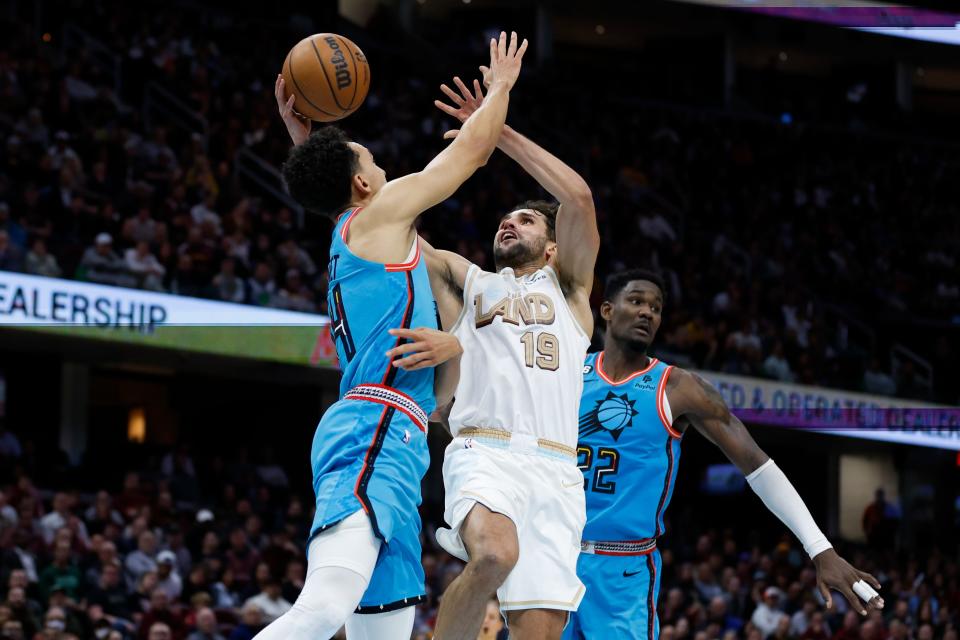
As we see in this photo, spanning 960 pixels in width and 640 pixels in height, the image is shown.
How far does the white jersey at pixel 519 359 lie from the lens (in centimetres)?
630

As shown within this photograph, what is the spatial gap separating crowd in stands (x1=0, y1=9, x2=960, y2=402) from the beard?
33.4 feet

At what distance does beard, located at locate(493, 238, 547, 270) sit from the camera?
264 inches

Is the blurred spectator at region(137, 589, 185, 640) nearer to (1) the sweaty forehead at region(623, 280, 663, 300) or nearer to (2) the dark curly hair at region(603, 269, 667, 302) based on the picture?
(2) the dark curly hair at region(603, 269, 667, 302)

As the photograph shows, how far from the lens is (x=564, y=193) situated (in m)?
6.49

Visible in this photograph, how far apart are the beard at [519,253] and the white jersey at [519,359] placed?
141 mm

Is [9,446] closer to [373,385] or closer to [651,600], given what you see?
[651,600]

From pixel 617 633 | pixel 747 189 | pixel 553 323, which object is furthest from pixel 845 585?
pixel 747 189

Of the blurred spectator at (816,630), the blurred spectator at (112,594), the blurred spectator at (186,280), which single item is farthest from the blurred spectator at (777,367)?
the blurred spectator at (112,594)

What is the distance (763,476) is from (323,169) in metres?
2.78

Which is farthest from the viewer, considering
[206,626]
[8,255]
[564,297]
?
[8,255]

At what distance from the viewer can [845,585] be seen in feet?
21.4

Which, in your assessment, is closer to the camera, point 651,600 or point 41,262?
point 651,600

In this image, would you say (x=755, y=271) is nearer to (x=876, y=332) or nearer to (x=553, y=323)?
(x=876, y=332)

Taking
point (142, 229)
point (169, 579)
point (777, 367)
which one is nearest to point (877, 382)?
point (777, 367)
